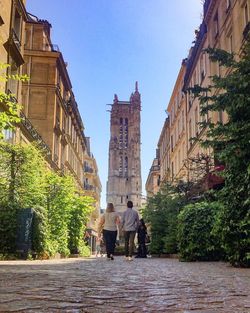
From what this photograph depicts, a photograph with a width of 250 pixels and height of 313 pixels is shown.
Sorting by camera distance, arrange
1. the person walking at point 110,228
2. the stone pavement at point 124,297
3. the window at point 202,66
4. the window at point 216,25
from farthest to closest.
A: the window at point 202,66, the window at point 216,25, the person walking at point 110,228, the stone pavement at point 124,297

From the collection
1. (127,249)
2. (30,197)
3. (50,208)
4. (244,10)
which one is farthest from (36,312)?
(244,10)

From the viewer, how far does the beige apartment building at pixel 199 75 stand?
21391 mm

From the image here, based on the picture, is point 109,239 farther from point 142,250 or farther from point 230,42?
point 230,42

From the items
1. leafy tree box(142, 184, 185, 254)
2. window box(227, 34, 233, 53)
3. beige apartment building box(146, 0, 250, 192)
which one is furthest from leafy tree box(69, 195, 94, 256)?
window box(227, 34, 233, 53)

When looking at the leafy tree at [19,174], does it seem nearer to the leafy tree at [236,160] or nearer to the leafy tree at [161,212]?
the leafy tree at [161,212]

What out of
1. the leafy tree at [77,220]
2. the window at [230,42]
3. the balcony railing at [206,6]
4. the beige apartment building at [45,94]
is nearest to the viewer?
the window at [230,42]

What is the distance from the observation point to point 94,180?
8200cm

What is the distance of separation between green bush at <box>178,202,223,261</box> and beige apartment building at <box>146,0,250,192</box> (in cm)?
149

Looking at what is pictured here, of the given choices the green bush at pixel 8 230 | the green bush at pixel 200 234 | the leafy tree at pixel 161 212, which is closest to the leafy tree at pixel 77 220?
the leafy tree at pixel 161 212

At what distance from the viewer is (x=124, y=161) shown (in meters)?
114

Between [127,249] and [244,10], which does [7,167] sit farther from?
[244,10]

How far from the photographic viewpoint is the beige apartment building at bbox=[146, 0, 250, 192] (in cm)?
2139

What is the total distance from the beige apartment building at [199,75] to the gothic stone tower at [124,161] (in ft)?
201

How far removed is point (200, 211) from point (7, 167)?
8101 millimetres
